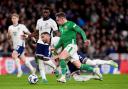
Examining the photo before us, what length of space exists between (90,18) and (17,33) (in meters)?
9.89

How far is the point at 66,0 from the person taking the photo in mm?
33938

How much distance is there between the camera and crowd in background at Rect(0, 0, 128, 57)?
31016 mm

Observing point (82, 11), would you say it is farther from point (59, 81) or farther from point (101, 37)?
point (59, 81)

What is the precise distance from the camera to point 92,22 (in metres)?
32.9

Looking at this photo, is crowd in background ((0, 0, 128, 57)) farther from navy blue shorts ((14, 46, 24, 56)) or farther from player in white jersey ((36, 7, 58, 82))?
player in white jersey ((36, 7, 58, 82))

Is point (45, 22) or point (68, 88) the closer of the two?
point (68, 88)

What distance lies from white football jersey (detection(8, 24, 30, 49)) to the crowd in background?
5556 mm

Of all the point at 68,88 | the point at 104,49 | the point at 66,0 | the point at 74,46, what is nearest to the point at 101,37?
the point at 104,49

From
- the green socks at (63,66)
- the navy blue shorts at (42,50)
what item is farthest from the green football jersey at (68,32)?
the navy blue shorts at (42,50)

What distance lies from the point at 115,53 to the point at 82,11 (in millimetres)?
3939

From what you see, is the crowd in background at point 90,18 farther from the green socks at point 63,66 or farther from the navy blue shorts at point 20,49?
the green socks at point 63,66

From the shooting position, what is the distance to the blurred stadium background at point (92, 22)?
3028 centimetres

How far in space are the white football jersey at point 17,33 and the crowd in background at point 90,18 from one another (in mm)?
5556

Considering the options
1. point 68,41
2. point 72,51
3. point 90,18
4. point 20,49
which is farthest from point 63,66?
point 90,18
